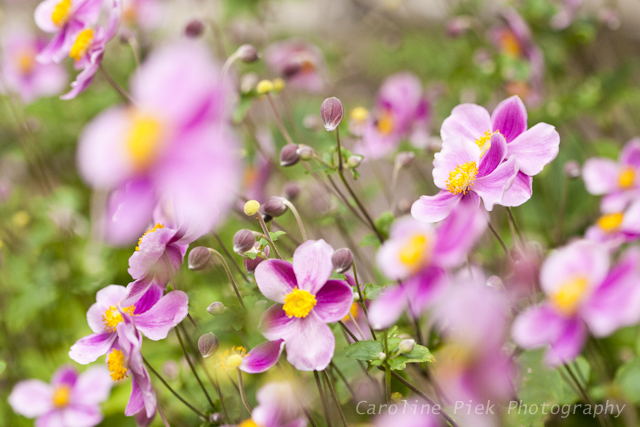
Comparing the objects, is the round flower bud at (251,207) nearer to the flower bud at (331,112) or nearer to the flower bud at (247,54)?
the flower bud at (331,112)

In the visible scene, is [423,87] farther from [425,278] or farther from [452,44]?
[425,278]

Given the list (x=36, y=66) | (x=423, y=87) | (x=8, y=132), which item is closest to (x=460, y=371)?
(x=36, y=66)

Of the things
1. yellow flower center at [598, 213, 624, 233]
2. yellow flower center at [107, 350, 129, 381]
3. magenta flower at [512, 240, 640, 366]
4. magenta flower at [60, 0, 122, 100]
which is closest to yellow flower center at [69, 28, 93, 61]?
magenta flower at [60, 0, 122, 100]

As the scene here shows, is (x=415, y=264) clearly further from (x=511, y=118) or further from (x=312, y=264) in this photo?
(x=511, y=118)

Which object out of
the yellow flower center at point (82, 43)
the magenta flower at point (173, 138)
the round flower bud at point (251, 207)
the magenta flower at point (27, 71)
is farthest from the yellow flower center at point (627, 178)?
the magenta flower at point (27, 71)

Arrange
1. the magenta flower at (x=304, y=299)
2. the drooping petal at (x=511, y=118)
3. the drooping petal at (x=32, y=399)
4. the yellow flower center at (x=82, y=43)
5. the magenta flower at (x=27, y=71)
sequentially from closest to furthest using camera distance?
1. the magenta flower at (x=304, y=299)
2. the drooping petal at (x=511, y=118)
3. the yellow flower center at (x=82, y=43)
4. the drooping petal at (x=32, y=399)
5. the magenta flower at (x=27, y=71)

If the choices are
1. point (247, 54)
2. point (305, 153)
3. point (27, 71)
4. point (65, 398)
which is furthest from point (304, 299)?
point (27, 71)
